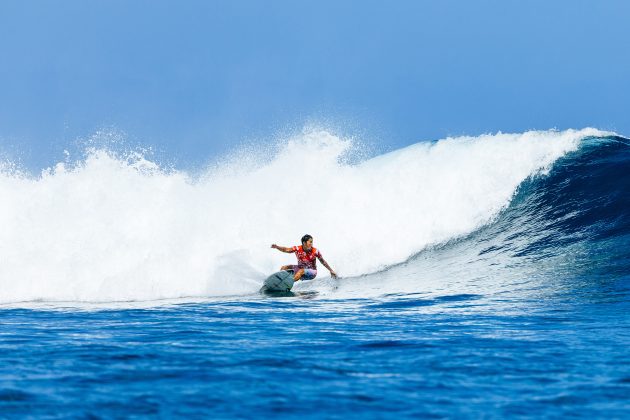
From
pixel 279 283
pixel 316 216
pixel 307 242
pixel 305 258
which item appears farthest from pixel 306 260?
pixel 316 216

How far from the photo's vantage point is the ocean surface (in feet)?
18.0

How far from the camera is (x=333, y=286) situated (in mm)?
13445

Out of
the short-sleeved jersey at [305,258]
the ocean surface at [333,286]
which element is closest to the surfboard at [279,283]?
the ocean surface at [333,286]

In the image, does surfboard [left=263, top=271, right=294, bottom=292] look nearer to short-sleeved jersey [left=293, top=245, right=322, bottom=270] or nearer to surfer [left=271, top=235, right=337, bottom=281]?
surfer [left=271, top=235, right=337, bottom=281]

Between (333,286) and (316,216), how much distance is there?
4934mm

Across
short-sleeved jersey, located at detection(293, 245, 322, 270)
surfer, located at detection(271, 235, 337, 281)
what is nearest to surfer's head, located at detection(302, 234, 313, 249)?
surfer, located at detection(271, 235, 337, 281)

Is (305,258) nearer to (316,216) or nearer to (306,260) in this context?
(306,260)

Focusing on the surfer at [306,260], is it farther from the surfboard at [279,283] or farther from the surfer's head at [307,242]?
the surfboard at [279,283]

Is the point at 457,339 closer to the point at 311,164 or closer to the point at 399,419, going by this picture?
the point at 399,419

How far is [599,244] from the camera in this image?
47.0ft

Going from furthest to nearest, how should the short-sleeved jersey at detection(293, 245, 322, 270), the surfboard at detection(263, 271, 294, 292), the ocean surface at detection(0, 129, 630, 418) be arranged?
the short-sleeved jersey at detection(293, 245, 322, 270) < the surfboard at detection(263, 271, 294, 292) < the ocean surface at detection(0, 129, 630, 418)

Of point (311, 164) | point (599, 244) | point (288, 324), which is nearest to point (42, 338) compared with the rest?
point (288, 324)

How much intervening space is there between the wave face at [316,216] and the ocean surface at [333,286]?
0.06 metres

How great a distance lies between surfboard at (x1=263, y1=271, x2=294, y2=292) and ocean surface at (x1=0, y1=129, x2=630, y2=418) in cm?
41
